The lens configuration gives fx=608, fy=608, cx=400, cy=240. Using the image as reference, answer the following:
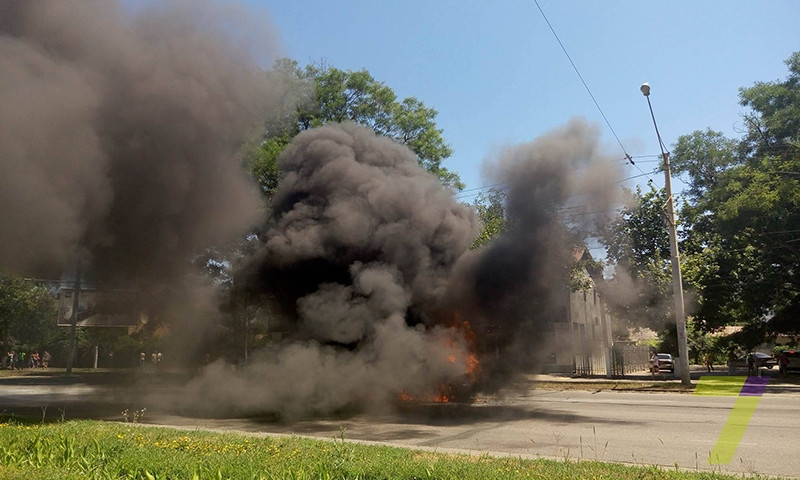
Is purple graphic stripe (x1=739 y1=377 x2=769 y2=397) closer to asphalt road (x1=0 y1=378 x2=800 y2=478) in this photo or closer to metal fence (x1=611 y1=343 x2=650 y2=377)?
asphalt road (x1=0 y1=378 x2=800 y2=478)

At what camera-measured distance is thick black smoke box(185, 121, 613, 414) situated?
1474 centimetres

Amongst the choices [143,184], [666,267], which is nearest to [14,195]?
[143,184]

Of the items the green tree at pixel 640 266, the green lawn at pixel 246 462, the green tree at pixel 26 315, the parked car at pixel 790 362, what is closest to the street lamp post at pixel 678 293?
the green tree at pixel 640 266

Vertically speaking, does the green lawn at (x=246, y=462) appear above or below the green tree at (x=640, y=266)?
below

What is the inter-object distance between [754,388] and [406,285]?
16.9 metres

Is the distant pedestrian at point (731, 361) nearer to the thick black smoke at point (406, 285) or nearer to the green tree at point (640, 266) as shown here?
the green tree at point (640, 266)

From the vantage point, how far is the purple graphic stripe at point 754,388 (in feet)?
70.3

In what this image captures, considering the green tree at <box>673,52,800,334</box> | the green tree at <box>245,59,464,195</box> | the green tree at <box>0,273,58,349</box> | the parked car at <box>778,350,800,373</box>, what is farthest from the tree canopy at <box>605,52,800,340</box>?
the green tree at <box>0,273,58,349</box>

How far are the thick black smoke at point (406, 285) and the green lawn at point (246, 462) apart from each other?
5445 mm

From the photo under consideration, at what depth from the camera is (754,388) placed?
24.2m

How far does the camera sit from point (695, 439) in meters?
10.9

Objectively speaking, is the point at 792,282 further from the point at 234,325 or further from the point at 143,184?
the point at 143,184

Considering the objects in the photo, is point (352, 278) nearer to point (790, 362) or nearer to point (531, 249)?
point (531, 249)

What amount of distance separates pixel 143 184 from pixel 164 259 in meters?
2.22
